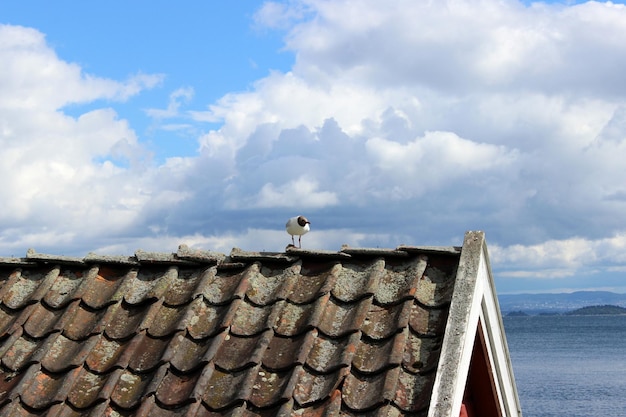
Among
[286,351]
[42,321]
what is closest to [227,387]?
[286,351]

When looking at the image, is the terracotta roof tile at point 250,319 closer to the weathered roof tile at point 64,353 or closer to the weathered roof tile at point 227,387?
the weathered roof tile at point 227,387

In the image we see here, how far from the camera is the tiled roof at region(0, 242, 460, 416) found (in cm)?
459

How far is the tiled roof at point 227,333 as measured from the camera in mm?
4586

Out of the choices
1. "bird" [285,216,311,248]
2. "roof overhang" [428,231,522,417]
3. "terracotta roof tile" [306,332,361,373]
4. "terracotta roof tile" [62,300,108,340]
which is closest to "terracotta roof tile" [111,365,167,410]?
"terracotta roof tile" [62,300,108,340]

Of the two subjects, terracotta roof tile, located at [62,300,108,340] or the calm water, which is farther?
the calm water

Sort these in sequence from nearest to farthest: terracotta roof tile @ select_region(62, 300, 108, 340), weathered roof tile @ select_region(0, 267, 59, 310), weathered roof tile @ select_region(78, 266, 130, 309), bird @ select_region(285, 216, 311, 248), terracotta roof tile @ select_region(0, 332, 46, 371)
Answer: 1. terracotta roof tile @ select_region(0, 332, 46, 371)
2. terracotta roof tile @ select_region(62, 300, 108, 340)
3. weathered roof tile @ select_region(78, 266, 130, 309)
4. weathered roof tile @ select_region(0, 267, 59, 310)
5. bird @ select_region(285, 216, 311, 248)

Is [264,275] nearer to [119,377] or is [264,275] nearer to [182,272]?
[182,272]

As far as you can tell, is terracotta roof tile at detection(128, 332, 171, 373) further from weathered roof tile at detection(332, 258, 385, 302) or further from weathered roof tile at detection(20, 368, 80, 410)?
weathered roof tile at detection(332, 258, 385, 302)

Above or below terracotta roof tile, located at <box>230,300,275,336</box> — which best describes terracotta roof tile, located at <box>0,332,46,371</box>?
below

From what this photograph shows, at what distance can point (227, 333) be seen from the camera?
5.04m

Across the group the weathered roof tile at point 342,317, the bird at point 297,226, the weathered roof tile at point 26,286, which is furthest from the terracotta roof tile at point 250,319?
the bird at point 297,226

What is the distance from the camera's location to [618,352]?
353ft

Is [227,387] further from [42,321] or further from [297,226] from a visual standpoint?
[297,226]

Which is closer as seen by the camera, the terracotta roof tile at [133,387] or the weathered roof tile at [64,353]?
the terracotta roof tile at [133,387]
